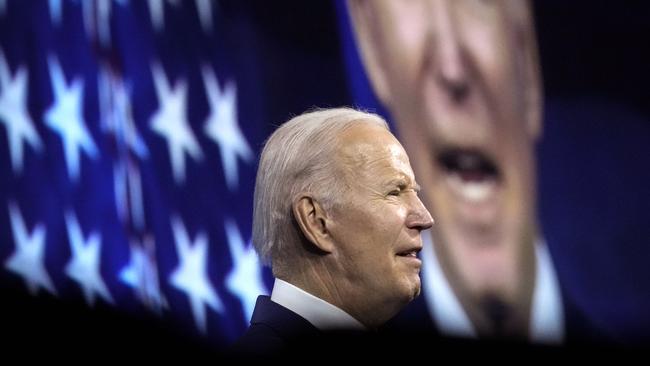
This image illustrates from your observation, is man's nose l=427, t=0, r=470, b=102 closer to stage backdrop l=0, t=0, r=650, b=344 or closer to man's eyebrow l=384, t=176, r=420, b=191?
stage backdrop l=0, t=0, r=650, b=344

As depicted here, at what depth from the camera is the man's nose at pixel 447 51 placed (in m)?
3.40

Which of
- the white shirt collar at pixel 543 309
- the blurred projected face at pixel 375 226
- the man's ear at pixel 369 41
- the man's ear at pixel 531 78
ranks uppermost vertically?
the man's ear at pixel 369 41

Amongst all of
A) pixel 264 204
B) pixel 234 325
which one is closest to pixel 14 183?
pixel 234 325

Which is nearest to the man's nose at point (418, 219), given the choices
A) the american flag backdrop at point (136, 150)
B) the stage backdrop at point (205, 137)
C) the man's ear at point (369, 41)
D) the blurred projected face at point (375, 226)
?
the blurred projected face at point (375, 226)

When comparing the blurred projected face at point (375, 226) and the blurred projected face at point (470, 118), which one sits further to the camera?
the blurred projected face at point (470, 118)

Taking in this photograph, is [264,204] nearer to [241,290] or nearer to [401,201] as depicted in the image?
A: [401,201]

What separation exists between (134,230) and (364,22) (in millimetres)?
1757

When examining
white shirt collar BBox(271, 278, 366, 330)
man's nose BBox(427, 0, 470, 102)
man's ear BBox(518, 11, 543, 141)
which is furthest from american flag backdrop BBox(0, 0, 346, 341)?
white shirt collar BBox(271, 278, 366, 330)

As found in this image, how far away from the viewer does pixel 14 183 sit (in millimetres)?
5215

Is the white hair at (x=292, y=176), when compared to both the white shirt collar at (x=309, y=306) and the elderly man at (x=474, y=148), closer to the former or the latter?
the white shirt collar at (x=309, y=306)

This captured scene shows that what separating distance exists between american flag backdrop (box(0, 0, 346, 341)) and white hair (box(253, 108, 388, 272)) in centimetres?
257

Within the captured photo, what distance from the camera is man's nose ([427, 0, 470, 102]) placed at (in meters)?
3.40

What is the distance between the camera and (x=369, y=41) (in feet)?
12.3

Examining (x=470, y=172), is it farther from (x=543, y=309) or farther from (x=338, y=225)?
(x=338, y=225)
